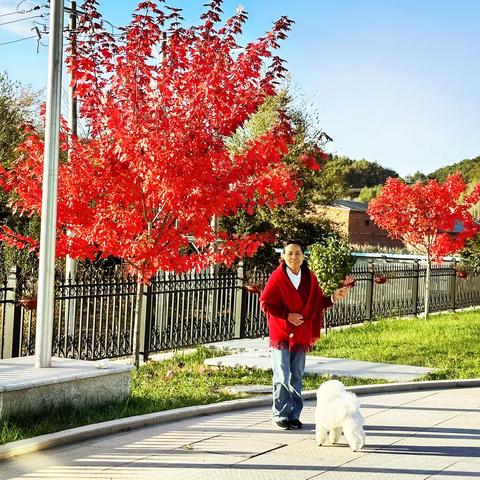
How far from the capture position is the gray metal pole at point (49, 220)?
Result: 8031 millimetres

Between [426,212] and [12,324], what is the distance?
1232cm

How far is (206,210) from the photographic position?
10898mm

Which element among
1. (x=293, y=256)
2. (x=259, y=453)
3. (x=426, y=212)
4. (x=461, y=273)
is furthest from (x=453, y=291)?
(x=259, y=453)

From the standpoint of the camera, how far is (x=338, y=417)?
701cm

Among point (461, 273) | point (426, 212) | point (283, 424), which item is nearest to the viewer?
point (283, 424)

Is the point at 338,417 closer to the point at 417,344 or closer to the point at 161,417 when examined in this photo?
the point at 161,417

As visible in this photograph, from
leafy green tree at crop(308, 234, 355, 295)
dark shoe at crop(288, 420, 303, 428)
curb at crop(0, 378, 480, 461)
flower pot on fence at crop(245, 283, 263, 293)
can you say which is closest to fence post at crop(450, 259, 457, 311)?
leafy green tree at crop(308, 234, 355, 295)

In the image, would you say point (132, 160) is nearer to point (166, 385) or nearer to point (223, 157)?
point (223, 157)

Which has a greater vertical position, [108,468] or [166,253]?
[166,253]

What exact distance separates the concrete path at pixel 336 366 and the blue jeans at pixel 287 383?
11.4 feet

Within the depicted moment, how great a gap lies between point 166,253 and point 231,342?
14.4 ft

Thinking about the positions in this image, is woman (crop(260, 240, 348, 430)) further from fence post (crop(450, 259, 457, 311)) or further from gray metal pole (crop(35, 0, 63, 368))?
fence post (crop(450, 259, 457, 311))

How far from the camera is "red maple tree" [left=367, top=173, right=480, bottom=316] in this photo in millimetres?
20516

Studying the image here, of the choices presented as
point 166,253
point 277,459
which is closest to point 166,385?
point 166,253
